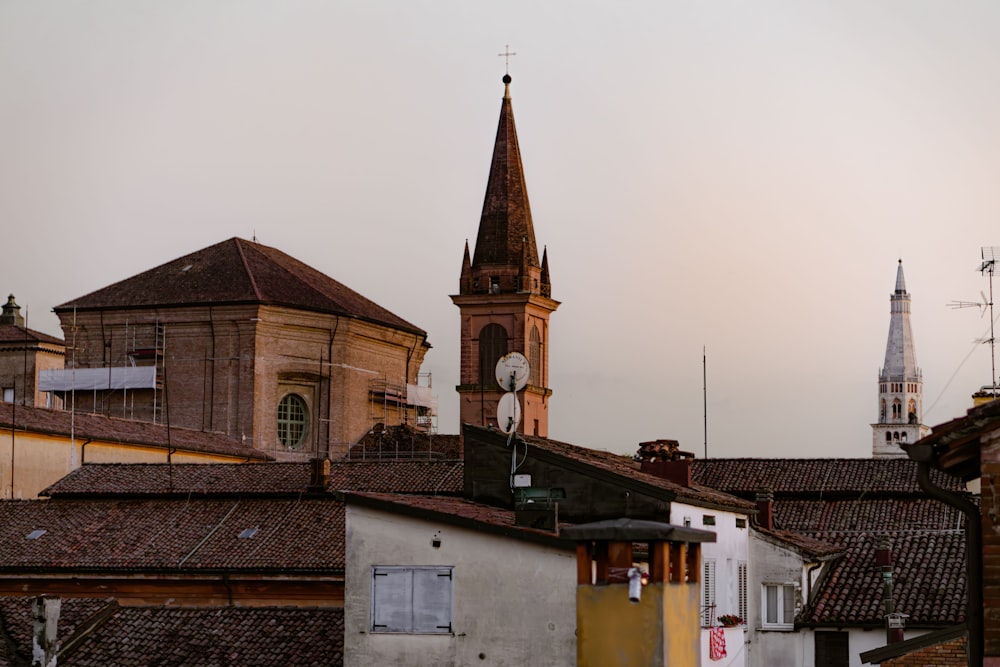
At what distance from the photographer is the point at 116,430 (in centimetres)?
5306

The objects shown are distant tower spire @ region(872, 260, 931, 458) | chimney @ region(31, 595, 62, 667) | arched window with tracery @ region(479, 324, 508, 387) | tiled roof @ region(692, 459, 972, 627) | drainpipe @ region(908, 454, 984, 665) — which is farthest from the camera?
distant tower spire @ region(872, 260, 931, 458)

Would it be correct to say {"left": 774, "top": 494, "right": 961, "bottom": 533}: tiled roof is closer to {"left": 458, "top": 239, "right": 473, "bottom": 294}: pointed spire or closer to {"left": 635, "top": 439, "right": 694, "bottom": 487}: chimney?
{"left": 635, "top": 439, "right": 694, "bottom": 487}: chimney

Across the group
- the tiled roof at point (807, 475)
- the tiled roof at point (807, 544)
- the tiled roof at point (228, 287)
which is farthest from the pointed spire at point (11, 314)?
the tiled roof at point (807, 544)

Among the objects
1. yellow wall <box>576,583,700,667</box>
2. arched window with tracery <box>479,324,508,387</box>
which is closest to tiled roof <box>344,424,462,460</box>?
arched window with tracery <box>479,324,508,387</box>

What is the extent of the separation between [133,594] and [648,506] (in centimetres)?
1518

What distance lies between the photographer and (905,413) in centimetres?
16662

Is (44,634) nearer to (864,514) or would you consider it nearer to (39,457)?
(864,514)

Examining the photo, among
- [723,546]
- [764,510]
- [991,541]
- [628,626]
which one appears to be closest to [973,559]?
[991,541]

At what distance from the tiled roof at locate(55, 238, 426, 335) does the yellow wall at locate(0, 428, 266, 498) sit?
13.8m

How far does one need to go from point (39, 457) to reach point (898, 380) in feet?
433

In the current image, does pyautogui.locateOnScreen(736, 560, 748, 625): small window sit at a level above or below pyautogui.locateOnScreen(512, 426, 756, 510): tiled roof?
below

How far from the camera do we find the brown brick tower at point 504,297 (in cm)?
6881

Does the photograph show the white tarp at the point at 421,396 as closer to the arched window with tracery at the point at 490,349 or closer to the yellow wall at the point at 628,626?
the arched window with tracery at the point at 490,349

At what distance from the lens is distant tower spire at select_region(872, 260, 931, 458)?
167 metres
